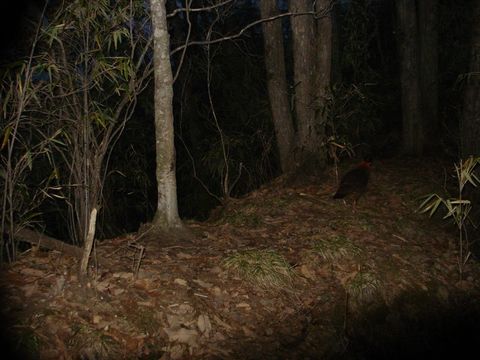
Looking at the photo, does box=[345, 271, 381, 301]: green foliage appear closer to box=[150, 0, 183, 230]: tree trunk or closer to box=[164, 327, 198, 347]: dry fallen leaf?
box=[164, 327, 198, 347]: dry fallen leaf

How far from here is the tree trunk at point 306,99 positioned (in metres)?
6.95

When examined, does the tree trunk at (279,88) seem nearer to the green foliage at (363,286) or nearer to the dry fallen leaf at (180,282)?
the green foliage at (363,286)

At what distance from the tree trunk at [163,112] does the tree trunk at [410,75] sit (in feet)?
15.7

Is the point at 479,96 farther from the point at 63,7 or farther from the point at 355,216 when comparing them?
the point at 63,7

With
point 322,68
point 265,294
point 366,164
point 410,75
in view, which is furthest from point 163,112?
point 410,75

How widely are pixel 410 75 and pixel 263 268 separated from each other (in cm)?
505

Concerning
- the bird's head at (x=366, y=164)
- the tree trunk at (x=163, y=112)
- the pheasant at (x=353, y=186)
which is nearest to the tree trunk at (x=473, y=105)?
the bird's head at (x=366, y=164)

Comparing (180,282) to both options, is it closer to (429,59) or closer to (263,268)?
(263,268)

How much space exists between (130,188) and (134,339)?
7.49 meters

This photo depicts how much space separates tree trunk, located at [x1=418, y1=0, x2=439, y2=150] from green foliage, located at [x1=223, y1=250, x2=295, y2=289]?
502 cm

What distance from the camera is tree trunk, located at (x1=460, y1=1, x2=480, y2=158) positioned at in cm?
605

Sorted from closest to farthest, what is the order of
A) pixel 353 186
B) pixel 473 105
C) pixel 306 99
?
pixel 353 186, pixel 473 105, pixel 306 99

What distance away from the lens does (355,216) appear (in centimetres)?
596

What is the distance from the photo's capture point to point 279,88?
721 cm
